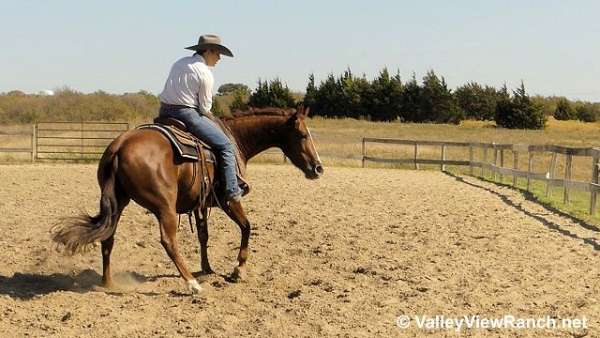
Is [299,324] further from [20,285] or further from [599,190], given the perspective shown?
[599,190]

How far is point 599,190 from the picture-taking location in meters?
10.6

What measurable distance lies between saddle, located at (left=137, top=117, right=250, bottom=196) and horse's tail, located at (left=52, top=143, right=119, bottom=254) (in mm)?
508

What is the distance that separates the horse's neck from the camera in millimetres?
7062

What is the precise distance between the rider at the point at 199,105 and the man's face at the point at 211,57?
0.07 m

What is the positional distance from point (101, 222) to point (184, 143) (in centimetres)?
101

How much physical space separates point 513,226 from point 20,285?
6426mm

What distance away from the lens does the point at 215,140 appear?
6.48 m

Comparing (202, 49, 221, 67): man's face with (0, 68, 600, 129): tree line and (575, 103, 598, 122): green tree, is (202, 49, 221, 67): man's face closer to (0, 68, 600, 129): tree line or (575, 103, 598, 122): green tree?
(0, 68, 600, 129): tree line

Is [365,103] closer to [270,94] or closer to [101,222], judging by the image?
[270,94]

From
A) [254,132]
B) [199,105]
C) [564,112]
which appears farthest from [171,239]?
[564,112]

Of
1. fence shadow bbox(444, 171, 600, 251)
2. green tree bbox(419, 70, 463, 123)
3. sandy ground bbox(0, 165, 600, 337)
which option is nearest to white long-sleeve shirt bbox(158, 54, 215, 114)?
sandy ground bbox(0, 165, 600, 337)

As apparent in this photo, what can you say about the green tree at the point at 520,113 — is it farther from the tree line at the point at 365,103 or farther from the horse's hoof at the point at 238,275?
the horse's hoof at the point at 238,275

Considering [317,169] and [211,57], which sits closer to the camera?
[211,57]

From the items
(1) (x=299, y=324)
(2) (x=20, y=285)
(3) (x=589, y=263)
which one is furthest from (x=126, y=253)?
(3) (x=589, y=263)
